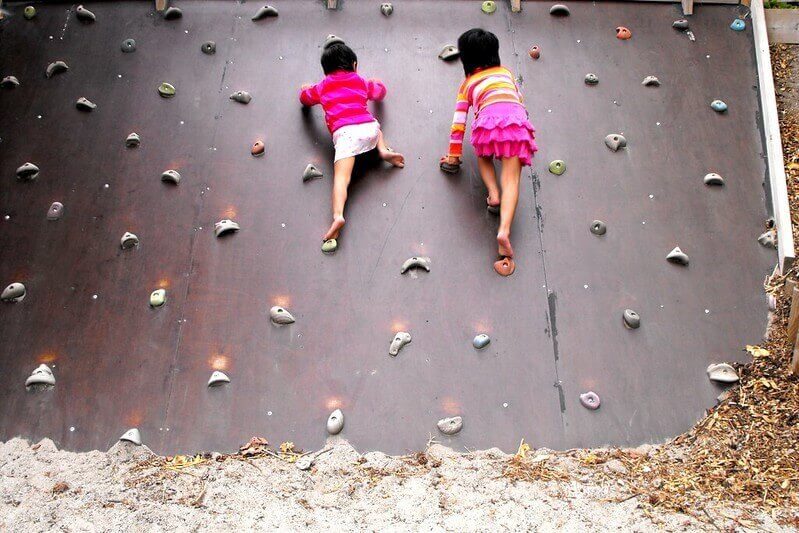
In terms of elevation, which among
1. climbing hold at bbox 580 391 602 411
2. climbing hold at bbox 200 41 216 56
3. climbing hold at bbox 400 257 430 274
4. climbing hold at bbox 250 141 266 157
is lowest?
climbing hold at bbox 580 391 602 411

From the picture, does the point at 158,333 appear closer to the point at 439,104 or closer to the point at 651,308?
the point at 439,104

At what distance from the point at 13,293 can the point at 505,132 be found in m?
2.61

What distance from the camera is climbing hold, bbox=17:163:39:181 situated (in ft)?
14.2

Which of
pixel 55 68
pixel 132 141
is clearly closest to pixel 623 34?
pixel 132 141

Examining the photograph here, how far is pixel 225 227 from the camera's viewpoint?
4062mm

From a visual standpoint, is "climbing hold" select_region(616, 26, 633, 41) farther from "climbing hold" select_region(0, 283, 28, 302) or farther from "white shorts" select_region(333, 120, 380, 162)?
"climbing hold" select_region(0, 283, 28, 302)

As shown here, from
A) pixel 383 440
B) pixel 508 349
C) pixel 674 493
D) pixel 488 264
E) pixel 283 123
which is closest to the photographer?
pixel 674 493

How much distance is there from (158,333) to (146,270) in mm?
383

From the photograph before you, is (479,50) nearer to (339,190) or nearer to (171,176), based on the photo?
(339,190)

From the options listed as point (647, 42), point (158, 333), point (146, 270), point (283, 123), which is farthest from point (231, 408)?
point (647, 42)

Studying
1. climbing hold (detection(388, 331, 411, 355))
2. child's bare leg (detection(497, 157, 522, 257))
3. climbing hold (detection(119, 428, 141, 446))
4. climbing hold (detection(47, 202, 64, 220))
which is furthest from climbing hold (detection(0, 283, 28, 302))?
child's bare leg (detection(497, 157, 522, 257))

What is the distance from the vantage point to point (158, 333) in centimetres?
379

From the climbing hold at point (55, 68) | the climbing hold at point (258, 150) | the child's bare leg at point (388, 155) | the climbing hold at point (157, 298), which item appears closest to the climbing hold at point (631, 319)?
the child's bare leg at point (388, 155)

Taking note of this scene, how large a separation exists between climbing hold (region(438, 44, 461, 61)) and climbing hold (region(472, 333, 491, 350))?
1862 mm
